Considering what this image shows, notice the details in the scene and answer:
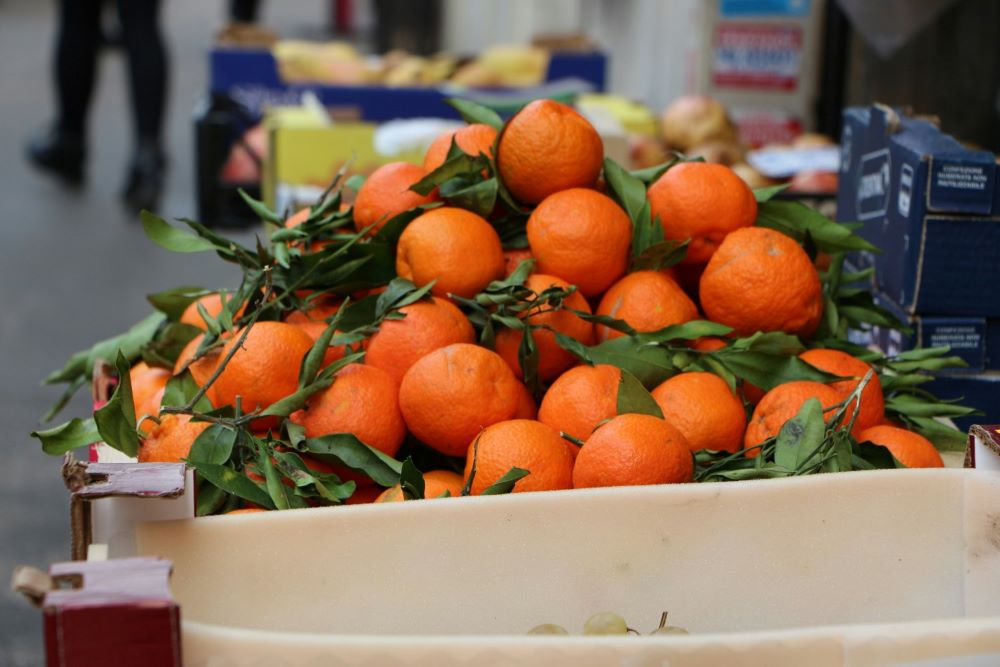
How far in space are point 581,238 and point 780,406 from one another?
37cm

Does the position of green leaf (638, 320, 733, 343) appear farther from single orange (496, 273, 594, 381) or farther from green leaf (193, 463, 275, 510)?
green leaf (193, 463, 275, 510)

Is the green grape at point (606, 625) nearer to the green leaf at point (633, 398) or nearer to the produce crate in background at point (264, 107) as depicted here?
the green leaf at point (633, 398)

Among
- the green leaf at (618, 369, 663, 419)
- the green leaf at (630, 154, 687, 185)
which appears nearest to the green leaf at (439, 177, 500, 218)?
the green leaf at (630, 154, 687, 185)

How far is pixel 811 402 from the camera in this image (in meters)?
1.43

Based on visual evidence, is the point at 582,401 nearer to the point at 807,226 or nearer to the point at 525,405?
the point at 525,405

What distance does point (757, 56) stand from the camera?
4750 millimetres

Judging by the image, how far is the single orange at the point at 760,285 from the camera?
5.37 feet

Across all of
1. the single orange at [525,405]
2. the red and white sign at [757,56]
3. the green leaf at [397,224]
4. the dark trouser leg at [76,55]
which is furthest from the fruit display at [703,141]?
the dark trouser leg at [76,55]

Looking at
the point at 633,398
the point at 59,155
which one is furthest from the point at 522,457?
the point at 59,155

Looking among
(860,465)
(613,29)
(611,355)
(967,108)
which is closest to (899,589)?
(860,465)

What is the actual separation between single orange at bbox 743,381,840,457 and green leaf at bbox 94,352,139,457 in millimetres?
767

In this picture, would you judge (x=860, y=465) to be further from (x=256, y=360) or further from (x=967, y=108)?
(x=967, y=108)

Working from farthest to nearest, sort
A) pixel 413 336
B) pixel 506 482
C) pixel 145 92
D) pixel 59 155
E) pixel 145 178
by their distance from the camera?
pixel 59 155
pixel 145 178
pixel 145 92
pixel 413 336
pixel 506 482

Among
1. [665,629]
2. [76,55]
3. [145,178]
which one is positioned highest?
[76,55]
